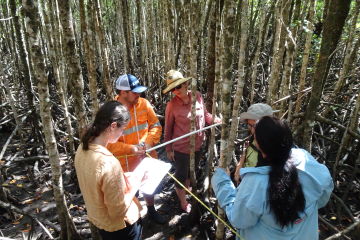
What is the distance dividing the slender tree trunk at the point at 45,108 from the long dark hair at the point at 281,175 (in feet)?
4.62

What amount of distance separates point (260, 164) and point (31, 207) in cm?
308

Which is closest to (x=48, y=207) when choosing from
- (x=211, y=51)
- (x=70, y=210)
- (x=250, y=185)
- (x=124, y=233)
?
(x=70, y=210)

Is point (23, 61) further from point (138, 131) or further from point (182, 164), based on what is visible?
point (182, 164)

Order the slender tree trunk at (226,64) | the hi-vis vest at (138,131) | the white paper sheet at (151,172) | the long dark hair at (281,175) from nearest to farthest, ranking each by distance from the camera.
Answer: the long dark hair at (281,175) → the slender tree trunk at (226,64) → the white paper sheet at (151,172) → the hi-vis vest at (138,131)

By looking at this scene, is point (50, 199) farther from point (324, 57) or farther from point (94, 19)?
point (324, 57)

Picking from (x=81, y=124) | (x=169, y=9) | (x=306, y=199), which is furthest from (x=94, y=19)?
(x=306, y=199)

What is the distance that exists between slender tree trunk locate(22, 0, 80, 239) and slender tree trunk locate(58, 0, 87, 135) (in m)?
0.15

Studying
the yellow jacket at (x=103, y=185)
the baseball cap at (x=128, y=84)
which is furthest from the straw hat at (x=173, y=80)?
the yellow jacket at (x=103, y=185)

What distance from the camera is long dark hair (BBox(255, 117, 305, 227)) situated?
109 cm

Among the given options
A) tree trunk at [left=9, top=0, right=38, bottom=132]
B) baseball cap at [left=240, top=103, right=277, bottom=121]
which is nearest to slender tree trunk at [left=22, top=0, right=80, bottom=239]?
baseball cap at [left=240, top=103, right=277, bottom=121]

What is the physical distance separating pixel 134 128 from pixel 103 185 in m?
1.02

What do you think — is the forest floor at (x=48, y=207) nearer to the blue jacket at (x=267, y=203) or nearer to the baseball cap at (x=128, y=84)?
the baseball cap at (x=128, y=84)

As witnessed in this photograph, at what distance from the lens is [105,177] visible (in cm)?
133

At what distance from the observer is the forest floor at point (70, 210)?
273 cm
